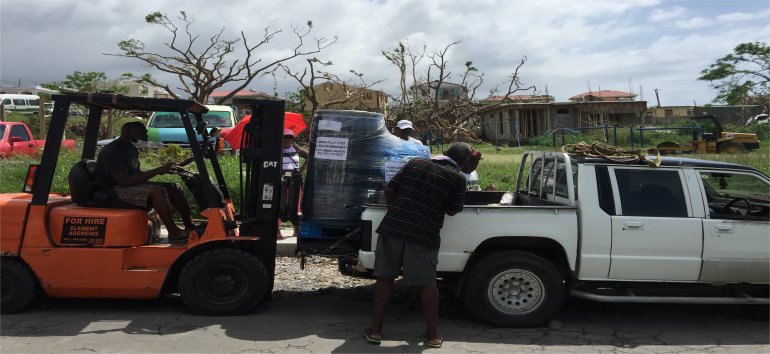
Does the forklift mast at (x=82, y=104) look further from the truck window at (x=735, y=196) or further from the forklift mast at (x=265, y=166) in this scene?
the truck window at (x=735, y=196)

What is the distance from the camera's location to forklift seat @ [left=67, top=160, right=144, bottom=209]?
17.9ft

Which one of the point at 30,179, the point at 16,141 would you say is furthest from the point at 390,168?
the point at 16,141

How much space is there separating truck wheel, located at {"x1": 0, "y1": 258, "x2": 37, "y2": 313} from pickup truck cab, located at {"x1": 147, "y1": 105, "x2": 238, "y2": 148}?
8007 millimetres

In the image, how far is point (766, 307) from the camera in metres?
6.07

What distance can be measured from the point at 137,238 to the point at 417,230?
2551 mm

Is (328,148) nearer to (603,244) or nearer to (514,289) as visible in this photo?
(514,289)

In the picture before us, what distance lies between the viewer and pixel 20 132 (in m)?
15.4

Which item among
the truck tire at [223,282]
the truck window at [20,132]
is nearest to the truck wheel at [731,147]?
the truck tire at [223,282]

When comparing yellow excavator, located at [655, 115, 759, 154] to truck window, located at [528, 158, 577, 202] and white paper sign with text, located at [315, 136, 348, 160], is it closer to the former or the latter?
truck window, located at [528, 158, 577, 202]

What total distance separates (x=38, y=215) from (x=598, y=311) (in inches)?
209

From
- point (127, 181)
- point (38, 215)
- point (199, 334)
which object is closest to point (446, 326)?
point (199, 334)

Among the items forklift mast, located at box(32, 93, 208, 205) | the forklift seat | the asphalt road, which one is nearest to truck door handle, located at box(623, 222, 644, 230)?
the asphalt road

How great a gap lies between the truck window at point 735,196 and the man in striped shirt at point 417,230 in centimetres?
238

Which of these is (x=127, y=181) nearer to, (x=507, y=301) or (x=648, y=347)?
(x=507, y=301)
